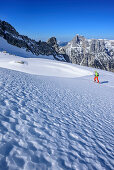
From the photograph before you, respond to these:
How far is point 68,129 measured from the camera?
14.3 ft

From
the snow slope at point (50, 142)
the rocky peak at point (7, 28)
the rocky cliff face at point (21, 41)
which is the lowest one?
the snow slope at point (50, 142)

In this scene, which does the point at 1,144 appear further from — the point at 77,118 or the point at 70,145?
the point at 77,118

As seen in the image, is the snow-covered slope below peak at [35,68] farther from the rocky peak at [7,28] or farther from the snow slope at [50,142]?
the rocky peak at [7,28]

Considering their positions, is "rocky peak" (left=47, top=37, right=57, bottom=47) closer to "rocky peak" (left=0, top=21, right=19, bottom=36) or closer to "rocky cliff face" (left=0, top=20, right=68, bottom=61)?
"rocky cliff face" (left=0, top=20, right=68, bottom=61)

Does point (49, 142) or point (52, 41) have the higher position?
point (52, 41)

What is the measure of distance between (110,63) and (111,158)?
688 ft

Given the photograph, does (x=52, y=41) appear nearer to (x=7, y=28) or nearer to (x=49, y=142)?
(x=7, y=28)

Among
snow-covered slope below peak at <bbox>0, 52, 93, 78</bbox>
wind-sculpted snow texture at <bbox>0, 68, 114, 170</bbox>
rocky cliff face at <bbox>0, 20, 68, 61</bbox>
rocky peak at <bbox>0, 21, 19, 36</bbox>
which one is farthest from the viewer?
rocky peak at <bbox>0, 21, 19, 36</bbox>

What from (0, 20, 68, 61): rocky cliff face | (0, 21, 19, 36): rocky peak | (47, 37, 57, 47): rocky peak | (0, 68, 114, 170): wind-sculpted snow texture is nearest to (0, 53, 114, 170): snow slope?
(0, 68, 114, 170): wind-sculpted snow texture

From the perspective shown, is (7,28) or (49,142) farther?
(7,28)

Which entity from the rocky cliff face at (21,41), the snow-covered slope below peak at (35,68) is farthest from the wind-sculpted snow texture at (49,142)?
the rocky cliff face at (21,41)

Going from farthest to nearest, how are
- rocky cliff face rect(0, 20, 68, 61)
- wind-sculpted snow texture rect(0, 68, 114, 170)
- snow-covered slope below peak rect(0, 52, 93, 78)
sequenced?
rocky cliff face rect(0, 20, 68, 61) → snow-covered slope below peak rect(0, 52, 93, 78) → wind-sculpted snow texture rect(0, 68, 114, 170)

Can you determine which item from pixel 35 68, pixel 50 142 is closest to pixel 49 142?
pixel 50 142

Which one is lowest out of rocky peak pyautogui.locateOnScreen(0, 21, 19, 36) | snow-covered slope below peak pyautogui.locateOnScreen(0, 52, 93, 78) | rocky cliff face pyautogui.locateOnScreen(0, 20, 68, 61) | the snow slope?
the snow slope
